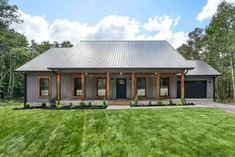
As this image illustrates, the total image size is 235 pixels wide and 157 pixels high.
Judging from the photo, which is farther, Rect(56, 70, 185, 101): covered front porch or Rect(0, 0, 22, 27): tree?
Rect(0, 0, 22, 27): tree

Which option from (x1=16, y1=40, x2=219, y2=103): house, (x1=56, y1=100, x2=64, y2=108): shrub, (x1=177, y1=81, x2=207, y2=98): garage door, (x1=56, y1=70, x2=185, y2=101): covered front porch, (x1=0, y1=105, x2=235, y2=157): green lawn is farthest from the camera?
(x1=177, y1=81, x2=207, y2=98): garage door

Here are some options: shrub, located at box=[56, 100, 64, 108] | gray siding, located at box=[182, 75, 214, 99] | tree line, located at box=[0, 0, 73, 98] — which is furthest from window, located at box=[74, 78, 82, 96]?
tree line, located at box=[0, 0, 73, 98]

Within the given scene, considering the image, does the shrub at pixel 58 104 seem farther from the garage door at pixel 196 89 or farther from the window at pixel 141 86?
the garage door at pixel 196 89

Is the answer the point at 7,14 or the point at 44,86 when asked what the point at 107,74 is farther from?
the point at 7,14

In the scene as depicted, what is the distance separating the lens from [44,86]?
1898 centimetres

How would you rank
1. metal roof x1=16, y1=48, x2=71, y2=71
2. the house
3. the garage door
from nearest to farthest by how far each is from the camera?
the house → metal roof x1=16, y1=48, x2=71, y2=71 → the garage door

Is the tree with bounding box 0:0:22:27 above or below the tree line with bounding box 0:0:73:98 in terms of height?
above

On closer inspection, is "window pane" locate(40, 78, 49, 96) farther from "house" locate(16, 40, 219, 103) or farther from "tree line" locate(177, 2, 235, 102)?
"tree line" locate(177, 2, 235, 102)

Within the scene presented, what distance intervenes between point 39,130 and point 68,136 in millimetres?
1734

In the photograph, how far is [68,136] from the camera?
892 centimetres

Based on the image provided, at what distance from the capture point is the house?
16.7m

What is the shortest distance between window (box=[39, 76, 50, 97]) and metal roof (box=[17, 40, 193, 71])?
0.92 metres

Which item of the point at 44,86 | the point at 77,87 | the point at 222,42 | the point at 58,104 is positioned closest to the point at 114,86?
the point at 77,87

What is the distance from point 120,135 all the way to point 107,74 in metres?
8.39
